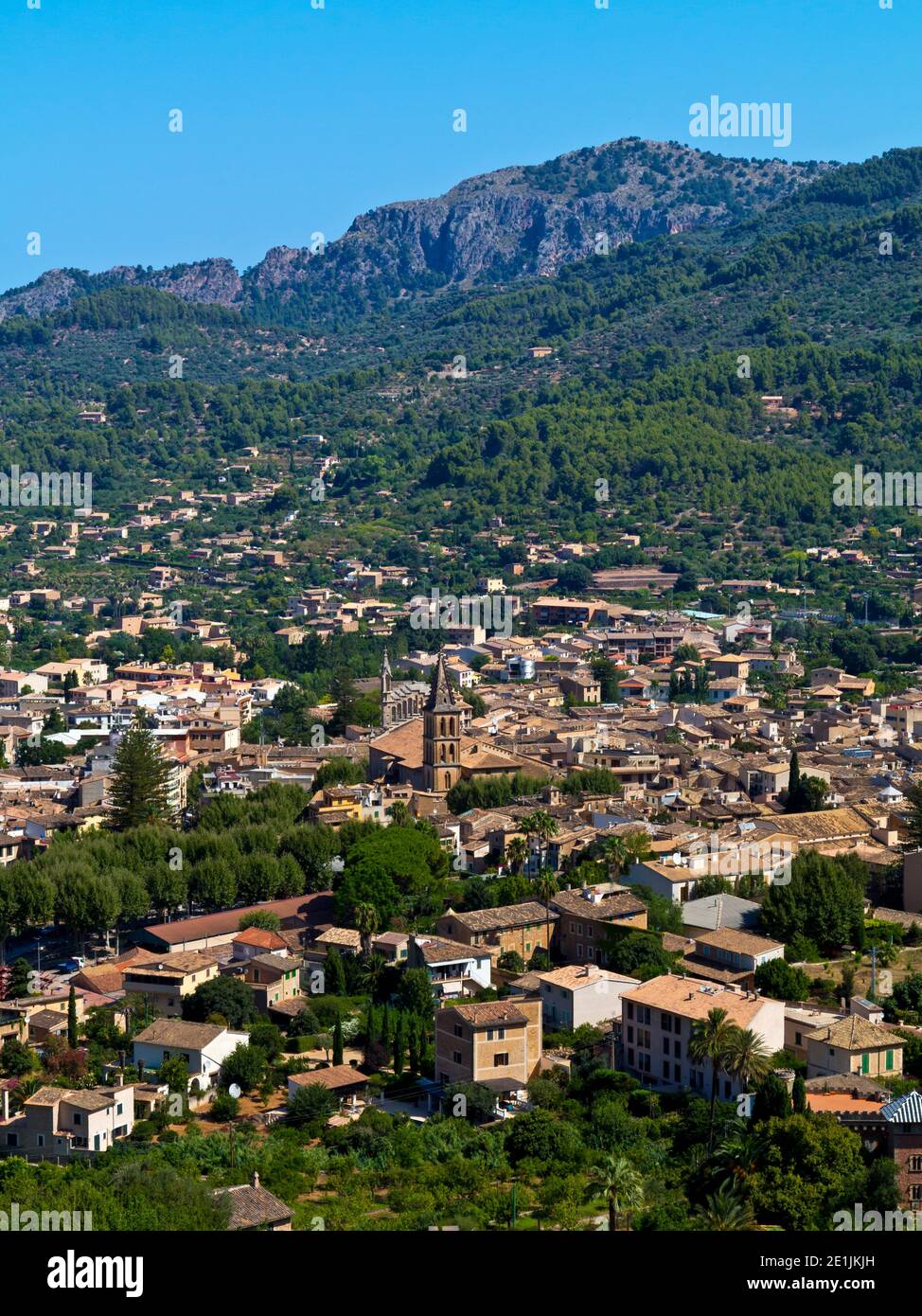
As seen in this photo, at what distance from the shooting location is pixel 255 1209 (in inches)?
725

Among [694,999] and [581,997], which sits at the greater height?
[694,999]

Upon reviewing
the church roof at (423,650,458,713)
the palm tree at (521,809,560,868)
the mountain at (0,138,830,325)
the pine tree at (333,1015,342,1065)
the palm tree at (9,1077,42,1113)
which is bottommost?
the palm tree at (9,1077,42,1113)

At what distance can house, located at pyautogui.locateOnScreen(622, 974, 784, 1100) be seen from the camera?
2280 cm

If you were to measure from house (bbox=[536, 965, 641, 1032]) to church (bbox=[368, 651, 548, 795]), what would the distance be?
42.9 ft

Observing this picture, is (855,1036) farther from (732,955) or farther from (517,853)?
(517,853)

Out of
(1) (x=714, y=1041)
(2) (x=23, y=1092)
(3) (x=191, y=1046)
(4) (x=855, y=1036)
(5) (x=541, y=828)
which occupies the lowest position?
(2) (x=23, y=1092)

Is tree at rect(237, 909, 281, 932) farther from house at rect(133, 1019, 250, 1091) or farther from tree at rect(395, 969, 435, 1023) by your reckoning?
house at rect(133, 1019, 250, 1091)

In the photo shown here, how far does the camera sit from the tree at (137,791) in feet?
121

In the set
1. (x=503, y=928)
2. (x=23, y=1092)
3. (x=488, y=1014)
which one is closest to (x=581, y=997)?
(x=488, y=1014)

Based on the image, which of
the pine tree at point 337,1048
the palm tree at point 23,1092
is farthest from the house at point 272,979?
the palm tree at point 23,1092

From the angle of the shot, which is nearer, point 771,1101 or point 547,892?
point 771,1101

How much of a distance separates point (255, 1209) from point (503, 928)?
10387 millimetres

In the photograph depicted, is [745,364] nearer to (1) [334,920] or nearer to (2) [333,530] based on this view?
(2) [333,530]

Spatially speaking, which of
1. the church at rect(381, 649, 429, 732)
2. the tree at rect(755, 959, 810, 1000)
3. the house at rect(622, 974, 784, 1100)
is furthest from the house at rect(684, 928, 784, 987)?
the church at rect(381, 649, 429, 732)
